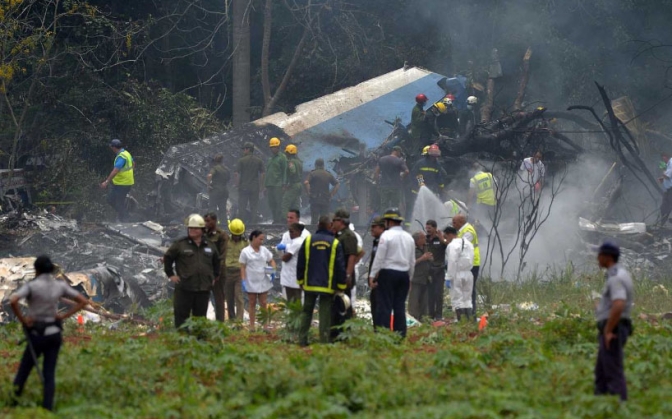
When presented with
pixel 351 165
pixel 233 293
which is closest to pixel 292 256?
pixel 233 293

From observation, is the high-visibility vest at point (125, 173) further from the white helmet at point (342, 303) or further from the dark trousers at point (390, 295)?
the dark trousers at point (390, 295)

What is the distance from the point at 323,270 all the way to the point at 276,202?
29.1ft

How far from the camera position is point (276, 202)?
1944cm

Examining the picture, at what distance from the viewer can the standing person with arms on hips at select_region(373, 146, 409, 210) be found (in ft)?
61.3

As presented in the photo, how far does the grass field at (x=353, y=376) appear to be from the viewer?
23.5ft

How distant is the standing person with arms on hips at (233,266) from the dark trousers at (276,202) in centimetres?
577

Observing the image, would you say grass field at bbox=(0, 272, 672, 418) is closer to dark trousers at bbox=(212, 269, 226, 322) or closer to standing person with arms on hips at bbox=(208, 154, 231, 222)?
dark trousers at bbox=(212, 269, 226, 322)

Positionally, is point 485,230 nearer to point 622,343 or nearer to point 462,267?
point 462,267

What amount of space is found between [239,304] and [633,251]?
8.82 metres

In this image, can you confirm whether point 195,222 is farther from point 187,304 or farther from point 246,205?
point 246,205

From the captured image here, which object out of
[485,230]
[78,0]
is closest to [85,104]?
[78,0]

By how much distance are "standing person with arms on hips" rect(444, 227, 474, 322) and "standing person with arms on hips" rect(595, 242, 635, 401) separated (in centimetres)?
585

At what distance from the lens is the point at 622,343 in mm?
7406

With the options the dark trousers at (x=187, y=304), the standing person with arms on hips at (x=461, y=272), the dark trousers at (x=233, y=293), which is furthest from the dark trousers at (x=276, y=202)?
the dark trousers at (x=187, y=304)
